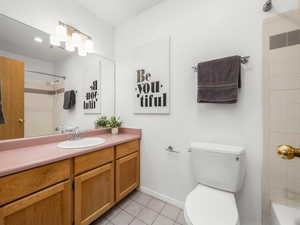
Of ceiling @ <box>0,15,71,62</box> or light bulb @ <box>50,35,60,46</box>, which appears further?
light bulb @ <box>50,35,60,46</box>

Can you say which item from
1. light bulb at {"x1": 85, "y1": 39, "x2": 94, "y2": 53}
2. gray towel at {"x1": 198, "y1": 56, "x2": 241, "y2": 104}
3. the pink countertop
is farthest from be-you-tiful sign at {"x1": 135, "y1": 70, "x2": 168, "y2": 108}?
light bulb at {"x1": 85, "y1": 39, "x2": 94, "y2": 53}

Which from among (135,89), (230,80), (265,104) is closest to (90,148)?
(135,89)

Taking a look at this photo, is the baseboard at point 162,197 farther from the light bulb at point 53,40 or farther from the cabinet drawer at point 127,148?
the light bulb at point 53,40

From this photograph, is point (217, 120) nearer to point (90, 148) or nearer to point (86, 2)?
point (90, 148)

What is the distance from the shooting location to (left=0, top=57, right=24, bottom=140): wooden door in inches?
45.1

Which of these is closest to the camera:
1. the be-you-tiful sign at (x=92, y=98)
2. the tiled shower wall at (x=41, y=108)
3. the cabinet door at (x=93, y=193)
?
the cabinet door at (x=93, y=193)

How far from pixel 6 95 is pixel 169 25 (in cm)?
176

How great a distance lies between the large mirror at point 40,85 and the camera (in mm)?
1173

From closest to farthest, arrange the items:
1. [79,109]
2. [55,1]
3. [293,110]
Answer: [293,110] → [55,1] → [79,109]

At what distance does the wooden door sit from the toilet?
1.56 metres

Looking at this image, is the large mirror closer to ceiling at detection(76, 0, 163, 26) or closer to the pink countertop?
the pink countertop

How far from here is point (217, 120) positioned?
1313 mm

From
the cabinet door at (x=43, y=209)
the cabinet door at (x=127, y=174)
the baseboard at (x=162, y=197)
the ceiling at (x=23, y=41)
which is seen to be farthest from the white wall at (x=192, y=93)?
the cabinet door at (x=43, y=209)

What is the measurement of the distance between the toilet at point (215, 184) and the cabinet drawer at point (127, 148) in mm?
749
